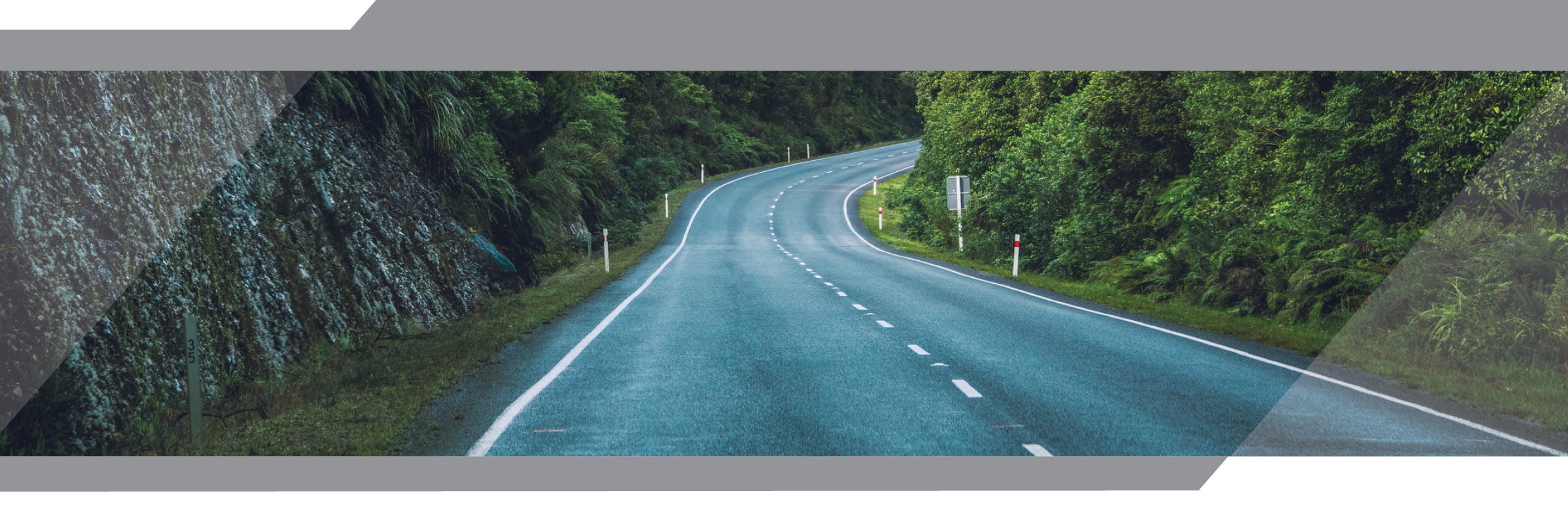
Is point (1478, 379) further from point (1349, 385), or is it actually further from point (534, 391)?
point (534, 391)

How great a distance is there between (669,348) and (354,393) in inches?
139

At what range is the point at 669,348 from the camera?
10.8 meters

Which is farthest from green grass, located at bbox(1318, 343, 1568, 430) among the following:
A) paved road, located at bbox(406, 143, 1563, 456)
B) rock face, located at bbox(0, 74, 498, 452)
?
rock face, located at bbox(0, 74, 498, 452)

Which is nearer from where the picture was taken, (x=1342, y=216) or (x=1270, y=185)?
(x=1342, y=216)

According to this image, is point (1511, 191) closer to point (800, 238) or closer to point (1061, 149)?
point (1061, 149)

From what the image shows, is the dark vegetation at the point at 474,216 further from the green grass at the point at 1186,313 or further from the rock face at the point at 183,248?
the green grass at the point at 1186,313

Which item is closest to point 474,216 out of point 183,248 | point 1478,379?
point 183,248

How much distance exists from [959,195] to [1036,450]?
2931 centimetres

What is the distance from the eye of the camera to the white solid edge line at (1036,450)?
6098 millimetres

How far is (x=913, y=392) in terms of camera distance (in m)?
8.12

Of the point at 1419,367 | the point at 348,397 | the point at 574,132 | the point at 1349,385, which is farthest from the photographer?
the point at 574,132

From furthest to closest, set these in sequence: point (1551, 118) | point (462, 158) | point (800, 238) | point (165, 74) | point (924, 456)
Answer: point (800, 238), point (462, 158), point (1551, 118), point (165, 74), point (924, 456)

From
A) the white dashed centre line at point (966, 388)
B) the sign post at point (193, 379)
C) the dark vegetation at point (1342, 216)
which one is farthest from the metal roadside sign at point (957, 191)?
the sign post at point (193, 379)
